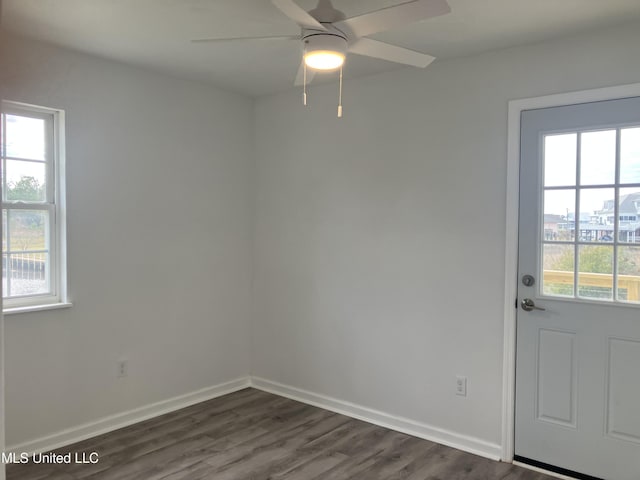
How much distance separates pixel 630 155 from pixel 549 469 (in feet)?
6.04

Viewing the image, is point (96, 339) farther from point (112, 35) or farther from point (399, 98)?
point (399, 98)

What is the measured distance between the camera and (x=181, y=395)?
3967mm

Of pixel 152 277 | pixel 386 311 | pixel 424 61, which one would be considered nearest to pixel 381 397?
pixel 386 311

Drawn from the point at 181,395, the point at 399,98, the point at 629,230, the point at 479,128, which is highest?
the point at 399,98

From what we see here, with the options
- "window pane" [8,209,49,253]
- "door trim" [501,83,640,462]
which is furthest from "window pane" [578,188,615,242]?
"window pane" [8,209,49,253]

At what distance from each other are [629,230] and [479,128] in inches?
40.9

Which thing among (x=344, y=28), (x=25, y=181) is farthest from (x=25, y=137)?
(x=344, y=28)

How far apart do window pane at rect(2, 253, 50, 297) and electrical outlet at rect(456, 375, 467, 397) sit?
272cm

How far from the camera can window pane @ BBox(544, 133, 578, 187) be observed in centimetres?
290

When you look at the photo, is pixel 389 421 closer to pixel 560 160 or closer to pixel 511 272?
pixel 511 272

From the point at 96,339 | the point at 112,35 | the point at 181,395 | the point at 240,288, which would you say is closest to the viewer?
the point at 112,35

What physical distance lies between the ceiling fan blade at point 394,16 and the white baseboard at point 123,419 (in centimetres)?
295

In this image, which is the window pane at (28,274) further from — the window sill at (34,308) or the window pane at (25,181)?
the window pane at (25,181)

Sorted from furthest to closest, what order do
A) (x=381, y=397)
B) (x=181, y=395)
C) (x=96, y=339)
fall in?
(x=181, y=395) < (x=381, y=397) < (x=96, y=339)
